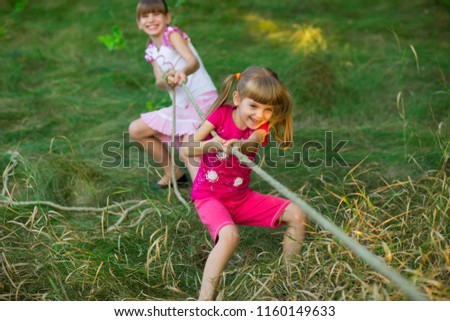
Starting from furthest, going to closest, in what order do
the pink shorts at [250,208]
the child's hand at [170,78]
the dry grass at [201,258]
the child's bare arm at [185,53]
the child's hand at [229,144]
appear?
Result: the child's bare arm at [185,53]
the child's hand at [170,78]
the pink shorts at [250,208]
the child's hand at [229,144]
the dry grass at [201,258]

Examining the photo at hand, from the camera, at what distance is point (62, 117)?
4.70 m

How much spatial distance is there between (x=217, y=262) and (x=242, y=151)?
1.71 feet

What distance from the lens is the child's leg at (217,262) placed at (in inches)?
95.0

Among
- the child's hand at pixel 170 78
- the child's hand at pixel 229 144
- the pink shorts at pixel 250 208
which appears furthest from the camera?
the child's hand at pixel 170 78

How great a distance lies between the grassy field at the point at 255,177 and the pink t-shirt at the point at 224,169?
0.28m

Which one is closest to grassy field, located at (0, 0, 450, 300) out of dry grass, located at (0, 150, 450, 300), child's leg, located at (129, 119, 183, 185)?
dry grass, located at (0, 150, 450, 300)

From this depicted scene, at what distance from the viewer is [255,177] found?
11.8 ft

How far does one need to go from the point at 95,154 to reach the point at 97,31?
3099 millimetres

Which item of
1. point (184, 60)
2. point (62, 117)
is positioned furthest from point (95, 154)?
point (184, 60)

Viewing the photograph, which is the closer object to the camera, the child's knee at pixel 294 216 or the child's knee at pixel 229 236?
the child's knee at pixel 229 236

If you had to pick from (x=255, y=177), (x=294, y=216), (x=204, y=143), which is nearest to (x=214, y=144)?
(x=204, y=143)

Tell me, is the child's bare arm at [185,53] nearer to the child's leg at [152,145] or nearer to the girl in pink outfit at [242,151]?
the child's leg at [152,145]

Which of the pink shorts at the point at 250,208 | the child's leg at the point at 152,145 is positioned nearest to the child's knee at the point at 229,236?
the pink shorts at the point at 250,208

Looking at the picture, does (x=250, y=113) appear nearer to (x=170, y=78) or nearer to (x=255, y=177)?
(x=170, y=78)
